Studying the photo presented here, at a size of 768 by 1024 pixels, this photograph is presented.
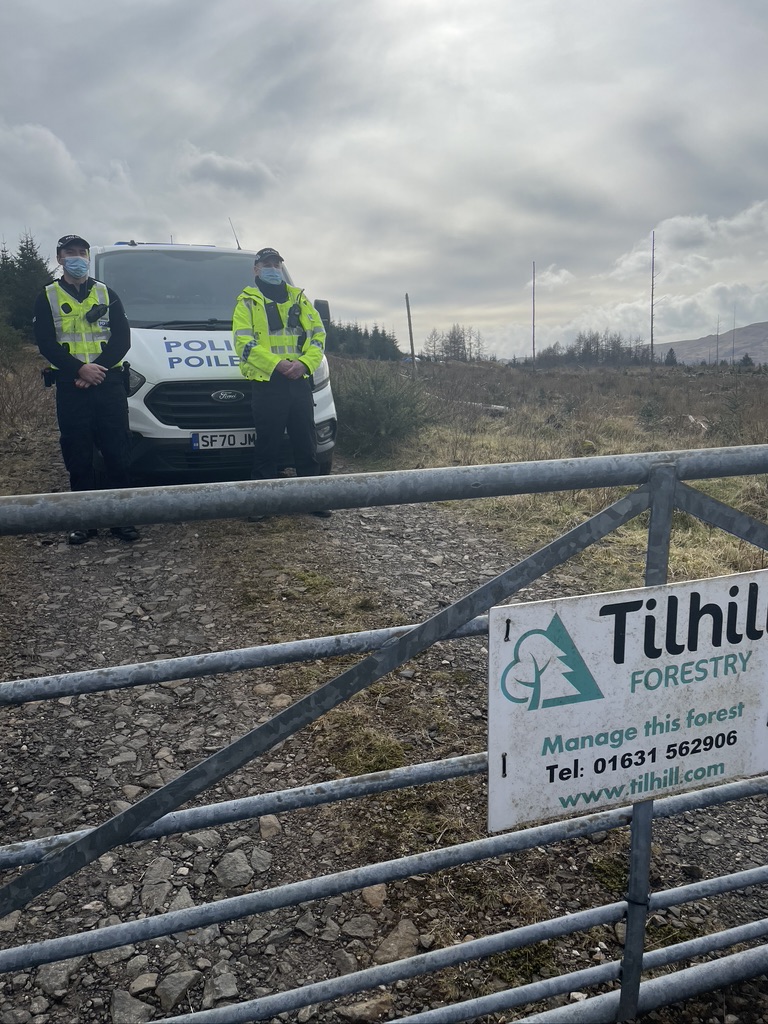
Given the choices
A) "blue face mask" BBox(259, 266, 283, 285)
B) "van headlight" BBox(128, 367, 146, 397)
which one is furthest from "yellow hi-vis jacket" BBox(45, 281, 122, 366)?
"blue face mask" BBox(259, 266, 283, 285)

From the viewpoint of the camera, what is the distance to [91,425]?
5.39m

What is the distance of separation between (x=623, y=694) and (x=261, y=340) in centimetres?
480

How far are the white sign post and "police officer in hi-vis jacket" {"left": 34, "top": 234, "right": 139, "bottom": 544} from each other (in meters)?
4.45

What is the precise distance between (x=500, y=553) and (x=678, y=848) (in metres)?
3.26

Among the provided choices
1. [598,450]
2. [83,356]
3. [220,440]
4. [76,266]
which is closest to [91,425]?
[83,356]

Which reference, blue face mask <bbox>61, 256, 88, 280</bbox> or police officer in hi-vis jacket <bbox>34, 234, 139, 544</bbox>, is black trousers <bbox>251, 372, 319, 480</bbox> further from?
blue face mask <bbox>61, 256, 88, 280</bbox>

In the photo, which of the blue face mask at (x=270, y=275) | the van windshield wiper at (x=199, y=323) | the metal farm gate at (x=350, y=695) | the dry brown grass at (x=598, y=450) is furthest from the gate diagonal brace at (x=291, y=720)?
the van windshield wiper at (x=199, y=323)

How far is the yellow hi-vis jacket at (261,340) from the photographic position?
18.4 feet

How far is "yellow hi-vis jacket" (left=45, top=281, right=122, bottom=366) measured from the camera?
5137mm

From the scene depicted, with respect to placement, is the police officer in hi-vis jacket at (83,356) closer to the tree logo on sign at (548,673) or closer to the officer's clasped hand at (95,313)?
the officer's clasped hand at (95,313)

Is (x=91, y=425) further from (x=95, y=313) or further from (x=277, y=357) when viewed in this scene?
(x=277, y=357)

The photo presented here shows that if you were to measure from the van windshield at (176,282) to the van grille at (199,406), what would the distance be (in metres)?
0.71

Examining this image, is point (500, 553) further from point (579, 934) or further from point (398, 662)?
point (398, 662)

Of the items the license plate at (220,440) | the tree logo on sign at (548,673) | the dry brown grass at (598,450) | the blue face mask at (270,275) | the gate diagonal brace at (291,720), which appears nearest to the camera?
the gate diagonal brace at (291,720)
